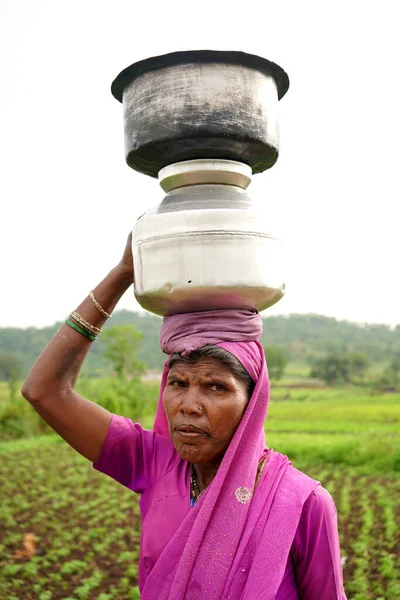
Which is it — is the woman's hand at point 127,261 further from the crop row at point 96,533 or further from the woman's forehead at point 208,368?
the crop row at point 96,533

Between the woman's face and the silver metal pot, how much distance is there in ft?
0.68

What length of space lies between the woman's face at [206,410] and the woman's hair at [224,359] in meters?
0.01

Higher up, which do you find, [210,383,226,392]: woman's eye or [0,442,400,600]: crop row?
[210,383,226,392]: woman's eye

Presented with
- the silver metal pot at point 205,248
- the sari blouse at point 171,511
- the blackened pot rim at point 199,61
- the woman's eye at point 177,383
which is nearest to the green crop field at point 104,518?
the sari blouse at point 171,511

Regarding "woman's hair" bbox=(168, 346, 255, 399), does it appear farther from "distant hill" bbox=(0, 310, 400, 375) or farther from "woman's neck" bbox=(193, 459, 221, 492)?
"distant hill" bbox=(0, 310, 400, 375)

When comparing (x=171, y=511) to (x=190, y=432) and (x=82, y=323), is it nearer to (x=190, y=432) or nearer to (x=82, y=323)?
(x=190, y=432)

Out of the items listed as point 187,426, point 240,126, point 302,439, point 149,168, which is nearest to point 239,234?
point 240,126

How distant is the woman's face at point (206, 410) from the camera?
1.98 m

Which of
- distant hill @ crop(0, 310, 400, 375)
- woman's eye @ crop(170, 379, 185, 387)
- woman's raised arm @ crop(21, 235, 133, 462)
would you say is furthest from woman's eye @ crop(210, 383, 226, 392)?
distant hill @ crop(0, 310, 400, 375)

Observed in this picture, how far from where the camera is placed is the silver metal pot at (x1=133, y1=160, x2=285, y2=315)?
73.7 inches

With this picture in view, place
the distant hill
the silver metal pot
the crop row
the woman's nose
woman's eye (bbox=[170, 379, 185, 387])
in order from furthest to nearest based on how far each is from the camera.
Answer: the distant hill, the crop row, woman's eye (bbox=[170, 379, 185, 387]), the woman's nose, the silver metal pot

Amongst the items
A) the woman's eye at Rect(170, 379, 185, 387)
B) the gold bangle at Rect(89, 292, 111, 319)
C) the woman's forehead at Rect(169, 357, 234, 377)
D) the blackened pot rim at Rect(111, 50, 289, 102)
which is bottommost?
the woman's eye at Rect(170, 379, 185, 387)

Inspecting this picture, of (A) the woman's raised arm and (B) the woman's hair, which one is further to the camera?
(A) the woman's raised arm

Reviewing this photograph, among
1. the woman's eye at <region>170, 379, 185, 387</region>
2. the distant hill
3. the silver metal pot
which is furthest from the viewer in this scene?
the distant hill
